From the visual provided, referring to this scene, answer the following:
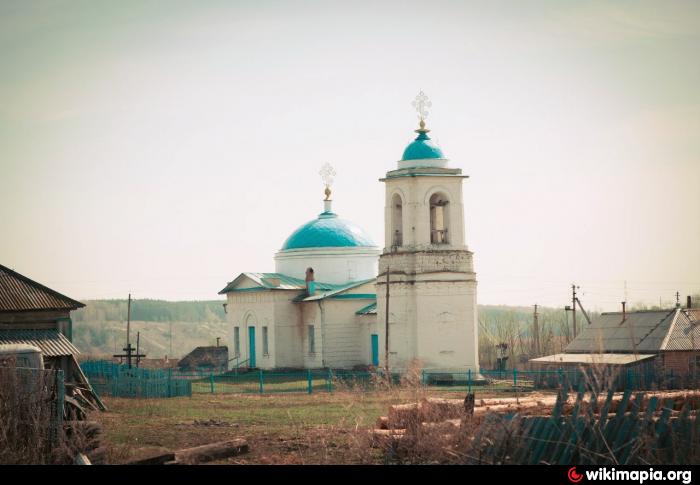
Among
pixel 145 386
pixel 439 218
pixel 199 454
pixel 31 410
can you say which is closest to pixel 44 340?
pixel 145 386

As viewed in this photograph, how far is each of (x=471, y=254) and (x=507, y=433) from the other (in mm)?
24453

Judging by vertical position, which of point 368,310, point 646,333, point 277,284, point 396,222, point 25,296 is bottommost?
point 646,333

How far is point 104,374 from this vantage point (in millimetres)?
36750

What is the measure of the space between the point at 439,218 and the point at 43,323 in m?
16.5

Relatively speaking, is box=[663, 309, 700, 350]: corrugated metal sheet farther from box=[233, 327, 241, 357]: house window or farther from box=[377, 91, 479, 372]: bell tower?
box=[233, 327, 241, 357]: house window

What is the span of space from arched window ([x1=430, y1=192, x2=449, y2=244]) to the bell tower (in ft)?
0.12

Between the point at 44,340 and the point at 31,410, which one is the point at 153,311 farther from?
the point at 31,410

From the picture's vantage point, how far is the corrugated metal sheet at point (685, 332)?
3516 cm

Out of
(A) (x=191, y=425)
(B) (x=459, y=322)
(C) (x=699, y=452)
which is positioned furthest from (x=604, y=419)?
(B) (x=459, y=322)

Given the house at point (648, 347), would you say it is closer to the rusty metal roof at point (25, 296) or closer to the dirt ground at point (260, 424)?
the dirt ground at point (260, 424)

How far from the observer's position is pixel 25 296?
91.1 feet

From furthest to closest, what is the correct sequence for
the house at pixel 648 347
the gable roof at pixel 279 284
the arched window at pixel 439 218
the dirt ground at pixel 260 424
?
1. the gable roof at pixel 279 284
2. the arched window at pixel 439 218
3. the house at pixel 648 347
4. the dirt ground at pixel 260 424

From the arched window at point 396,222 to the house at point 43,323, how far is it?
1404 centimetres
